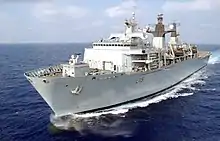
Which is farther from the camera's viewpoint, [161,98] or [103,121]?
[161,98]

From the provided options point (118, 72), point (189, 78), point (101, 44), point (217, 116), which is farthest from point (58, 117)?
point (189, 78)

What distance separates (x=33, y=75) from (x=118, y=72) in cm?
893

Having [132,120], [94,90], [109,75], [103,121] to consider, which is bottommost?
[132,120]

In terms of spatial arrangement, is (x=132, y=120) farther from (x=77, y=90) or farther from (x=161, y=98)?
(x=161, y=98)

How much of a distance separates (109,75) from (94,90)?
2.17 meters

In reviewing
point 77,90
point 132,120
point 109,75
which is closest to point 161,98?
point 132,120

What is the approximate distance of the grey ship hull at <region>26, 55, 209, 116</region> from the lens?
2534cm

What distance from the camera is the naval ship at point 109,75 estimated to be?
25.8 meters

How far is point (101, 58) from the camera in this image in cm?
3194

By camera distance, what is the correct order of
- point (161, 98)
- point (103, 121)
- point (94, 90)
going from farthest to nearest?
point (161, 98) → point (94, 90) → point (103, 121)

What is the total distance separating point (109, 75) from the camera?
1074 inches

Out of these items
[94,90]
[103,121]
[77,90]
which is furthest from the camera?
[94,90]

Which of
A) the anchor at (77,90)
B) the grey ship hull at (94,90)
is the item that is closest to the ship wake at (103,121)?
the grey ship hull at (94,90)

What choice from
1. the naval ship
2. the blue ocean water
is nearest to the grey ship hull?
the naval ship
